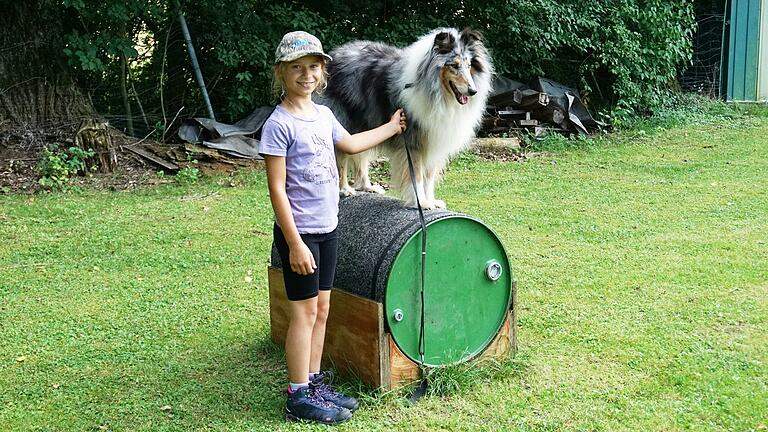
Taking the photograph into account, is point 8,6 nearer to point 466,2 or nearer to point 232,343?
point 466,2

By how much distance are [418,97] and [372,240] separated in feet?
3.10

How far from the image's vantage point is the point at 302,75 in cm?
340

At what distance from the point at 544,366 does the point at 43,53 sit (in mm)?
8361

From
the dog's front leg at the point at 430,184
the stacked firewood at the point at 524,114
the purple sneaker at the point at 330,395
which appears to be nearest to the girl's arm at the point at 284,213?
the purple sneaker at the point at 330,395

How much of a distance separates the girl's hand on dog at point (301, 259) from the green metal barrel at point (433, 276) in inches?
19.0

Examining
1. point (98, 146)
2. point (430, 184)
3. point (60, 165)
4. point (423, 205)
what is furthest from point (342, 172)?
point (98, 146)

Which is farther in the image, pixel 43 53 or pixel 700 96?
pixel 700 96

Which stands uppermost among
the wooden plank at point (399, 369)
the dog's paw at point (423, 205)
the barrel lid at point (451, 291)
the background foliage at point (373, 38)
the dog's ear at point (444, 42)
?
the background foliage at point (373, 38)

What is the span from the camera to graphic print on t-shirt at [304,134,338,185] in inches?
135

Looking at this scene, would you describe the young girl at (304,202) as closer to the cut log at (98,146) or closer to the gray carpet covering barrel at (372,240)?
the gray carpet covering barrel at (372,240)

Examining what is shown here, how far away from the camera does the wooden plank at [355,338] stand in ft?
12.3

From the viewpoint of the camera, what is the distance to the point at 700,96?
43.6 ft

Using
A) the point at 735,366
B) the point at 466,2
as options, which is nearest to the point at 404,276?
the point at 735,366

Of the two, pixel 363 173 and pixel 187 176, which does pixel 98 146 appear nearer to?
pixel 187 176
